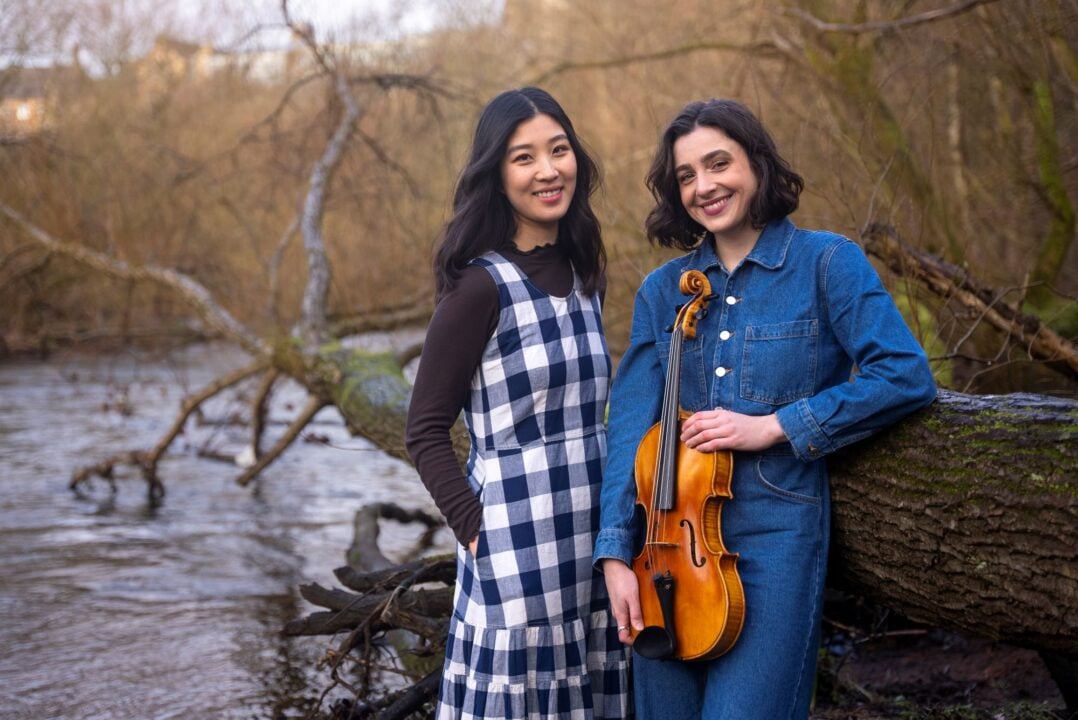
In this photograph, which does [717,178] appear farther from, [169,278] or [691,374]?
[169,278]

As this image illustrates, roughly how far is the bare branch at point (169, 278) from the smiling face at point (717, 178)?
6.00m

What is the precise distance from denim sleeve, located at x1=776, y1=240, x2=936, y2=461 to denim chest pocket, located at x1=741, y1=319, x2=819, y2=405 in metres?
0.06

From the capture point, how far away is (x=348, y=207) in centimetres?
1023

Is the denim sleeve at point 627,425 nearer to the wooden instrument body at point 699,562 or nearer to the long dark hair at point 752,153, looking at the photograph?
the wooden instrument body at point 699,562

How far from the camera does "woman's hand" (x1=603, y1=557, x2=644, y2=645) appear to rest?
2.40m

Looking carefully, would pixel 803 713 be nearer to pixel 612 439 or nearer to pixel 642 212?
pixel 612 439

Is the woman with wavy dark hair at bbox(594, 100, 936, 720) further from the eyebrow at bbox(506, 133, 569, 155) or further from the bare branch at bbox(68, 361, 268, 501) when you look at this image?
the bare branch at bbox(68, 361, 268, 501)

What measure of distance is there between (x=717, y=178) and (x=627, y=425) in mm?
595

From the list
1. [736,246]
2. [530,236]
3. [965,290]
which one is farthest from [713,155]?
[965,290]

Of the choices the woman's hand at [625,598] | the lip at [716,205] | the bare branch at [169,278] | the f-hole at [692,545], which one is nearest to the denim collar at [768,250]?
the lip at [716,205]

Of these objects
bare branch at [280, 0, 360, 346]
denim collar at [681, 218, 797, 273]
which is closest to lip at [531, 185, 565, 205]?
denim collar at [681, 218, 797, 273]

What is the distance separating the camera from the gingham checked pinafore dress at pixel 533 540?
2.61 metres

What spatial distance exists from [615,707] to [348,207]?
26.5 feet

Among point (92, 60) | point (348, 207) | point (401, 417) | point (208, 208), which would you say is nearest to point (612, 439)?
point (401, 417)
